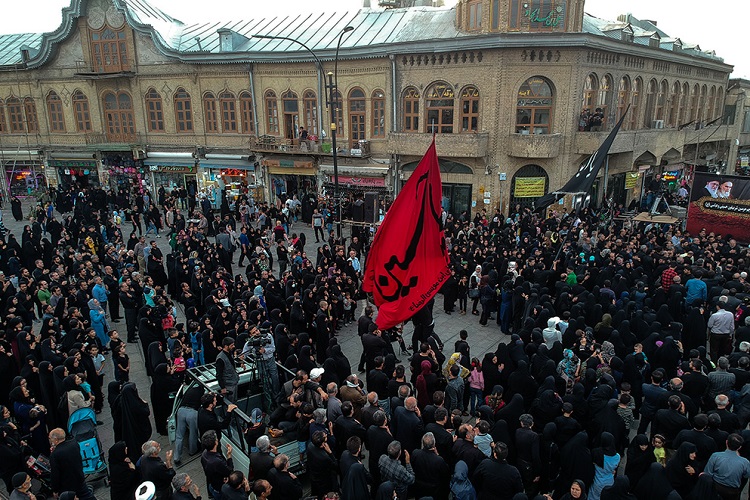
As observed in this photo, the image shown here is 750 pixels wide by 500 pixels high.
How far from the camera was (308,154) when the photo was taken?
2781cm

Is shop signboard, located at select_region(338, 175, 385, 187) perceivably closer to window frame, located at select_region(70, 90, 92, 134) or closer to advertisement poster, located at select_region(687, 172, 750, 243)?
advertisement poster, located at select_region(687, 172, 750, 243)

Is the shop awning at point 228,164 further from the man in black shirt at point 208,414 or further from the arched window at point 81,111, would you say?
the man in black shirt at point 208,414

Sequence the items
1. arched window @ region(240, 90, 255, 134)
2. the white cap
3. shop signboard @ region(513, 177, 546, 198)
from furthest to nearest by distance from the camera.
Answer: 1. arched window @ region(240, 90, 255, 134)
2. shop signboard @ region(513, 177, 546, 198)
3. the white cap

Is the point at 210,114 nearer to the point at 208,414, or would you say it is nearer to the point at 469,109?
the point at 469,109

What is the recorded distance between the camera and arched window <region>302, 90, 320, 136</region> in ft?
91.3

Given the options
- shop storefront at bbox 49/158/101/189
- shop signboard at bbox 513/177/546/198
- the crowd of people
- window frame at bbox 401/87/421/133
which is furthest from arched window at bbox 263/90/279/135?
the crowd of people

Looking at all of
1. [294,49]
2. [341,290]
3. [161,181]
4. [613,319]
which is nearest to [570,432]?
[613,319]

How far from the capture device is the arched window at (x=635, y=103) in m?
27.5

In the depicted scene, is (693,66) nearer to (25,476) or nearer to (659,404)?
(659,404)

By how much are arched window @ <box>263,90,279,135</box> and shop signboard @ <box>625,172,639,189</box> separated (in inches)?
749

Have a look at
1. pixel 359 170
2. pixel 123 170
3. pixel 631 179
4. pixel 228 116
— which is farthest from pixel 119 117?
pixel 631 179

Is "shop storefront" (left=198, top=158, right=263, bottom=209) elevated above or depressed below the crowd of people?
above

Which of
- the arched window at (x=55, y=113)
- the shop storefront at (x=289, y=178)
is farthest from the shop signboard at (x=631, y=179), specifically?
the arched window at (x=55, y=113)

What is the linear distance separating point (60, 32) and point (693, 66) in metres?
37.8
